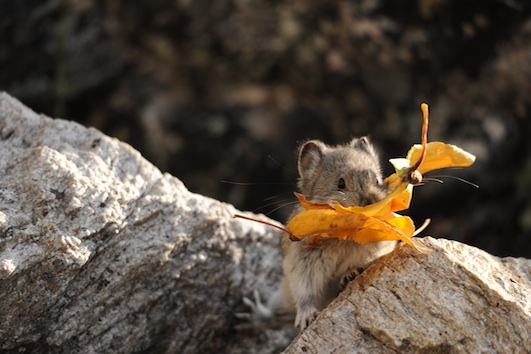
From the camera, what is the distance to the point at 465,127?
9.89 meters

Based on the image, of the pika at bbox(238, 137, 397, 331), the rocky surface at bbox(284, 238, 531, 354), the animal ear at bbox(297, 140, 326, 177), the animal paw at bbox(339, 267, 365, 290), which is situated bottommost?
the rocky surface at bbox(284, 238, 531, 354)

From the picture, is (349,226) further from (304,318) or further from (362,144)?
(362,144)

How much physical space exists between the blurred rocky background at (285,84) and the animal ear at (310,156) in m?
2.45

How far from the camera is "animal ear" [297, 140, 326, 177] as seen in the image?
22.7 ft

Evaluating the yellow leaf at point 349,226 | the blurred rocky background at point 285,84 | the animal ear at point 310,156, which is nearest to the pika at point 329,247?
the animal ear at point 310,156

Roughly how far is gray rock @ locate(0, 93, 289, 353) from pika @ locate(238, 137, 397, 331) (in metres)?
0.64

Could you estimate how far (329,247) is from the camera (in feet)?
20.7

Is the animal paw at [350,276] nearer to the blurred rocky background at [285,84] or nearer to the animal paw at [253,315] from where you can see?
the animal paw at [253,315]

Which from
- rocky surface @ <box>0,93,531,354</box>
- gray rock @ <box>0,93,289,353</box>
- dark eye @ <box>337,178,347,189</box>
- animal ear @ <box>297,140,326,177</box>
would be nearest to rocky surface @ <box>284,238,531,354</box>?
rocky surface @ <box>0,93,531,354</box>

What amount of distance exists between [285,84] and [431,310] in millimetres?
6415

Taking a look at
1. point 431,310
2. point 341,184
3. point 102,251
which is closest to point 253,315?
point 341,184

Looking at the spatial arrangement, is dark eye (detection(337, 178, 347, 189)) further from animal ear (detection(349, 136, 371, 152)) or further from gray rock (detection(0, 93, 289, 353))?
gray rock (detection(0, 93, 289, 353))

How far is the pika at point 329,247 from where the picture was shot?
6.12 meters

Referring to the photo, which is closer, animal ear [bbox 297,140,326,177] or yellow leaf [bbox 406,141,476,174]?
yellow leaf [bbox 406,141,476,174]
